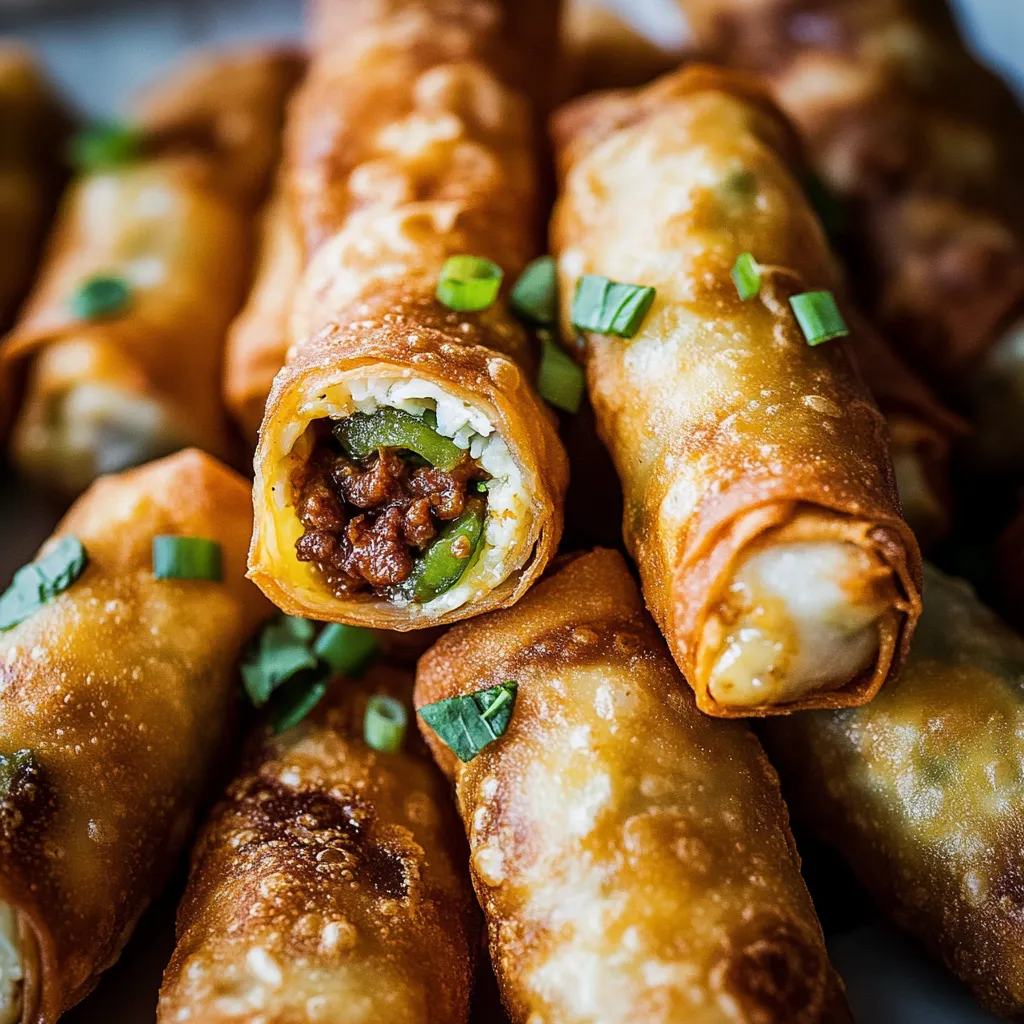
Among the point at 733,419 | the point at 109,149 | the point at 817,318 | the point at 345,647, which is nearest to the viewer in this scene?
the point at 733,419

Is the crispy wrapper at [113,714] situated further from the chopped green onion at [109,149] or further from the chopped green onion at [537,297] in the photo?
the chopped green onion at [109,149]

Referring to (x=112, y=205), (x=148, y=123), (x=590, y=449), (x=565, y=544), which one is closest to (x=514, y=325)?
(x=590, y=449)

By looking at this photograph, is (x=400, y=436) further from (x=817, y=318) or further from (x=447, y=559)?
(x=817, y=318)

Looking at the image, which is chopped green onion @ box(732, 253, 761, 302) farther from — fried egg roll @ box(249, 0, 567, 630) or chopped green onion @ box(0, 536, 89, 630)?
chopped green onion @ box(0, 536, 89, 630)

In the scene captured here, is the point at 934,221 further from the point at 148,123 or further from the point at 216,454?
the point at 148,123

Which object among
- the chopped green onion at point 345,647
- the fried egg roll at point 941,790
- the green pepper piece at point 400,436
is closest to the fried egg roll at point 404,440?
the green pepper piece at point 400,436

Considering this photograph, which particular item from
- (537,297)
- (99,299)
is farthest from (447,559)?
(99,299)
